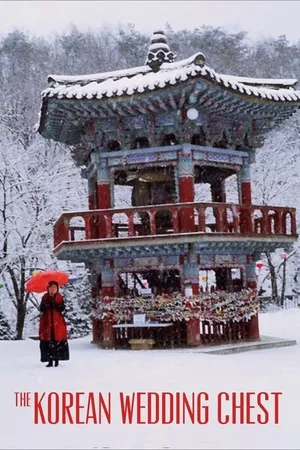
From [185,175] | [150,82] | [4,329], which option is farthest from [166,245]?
[4,329]

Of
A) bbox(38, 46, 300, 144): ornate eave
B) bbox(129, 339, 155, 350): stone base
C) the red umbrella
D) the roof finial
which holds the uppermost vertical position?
the roof finial

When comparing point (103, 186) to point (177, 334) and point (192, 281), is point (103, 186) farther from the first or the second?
point (177, 334)

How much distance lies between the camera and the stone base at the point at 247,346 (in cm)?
1359

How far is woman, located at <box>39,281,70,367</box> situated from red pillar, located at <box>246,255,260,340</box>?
19.6ft

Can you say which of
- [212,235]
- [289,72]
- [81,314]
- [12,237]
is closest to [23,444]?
[212,235]

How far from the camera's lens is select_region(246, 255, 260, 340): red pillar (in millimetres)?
Result: 15695

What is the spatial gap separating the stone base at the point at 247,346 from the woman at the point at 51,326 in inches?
141

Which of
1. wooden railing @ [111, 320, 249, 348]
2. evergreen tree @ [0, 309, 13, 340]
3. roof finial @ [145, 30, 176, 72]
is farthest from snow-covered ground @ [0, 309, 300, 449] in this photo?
evergreen tree @ [0, 309, 13, 340]

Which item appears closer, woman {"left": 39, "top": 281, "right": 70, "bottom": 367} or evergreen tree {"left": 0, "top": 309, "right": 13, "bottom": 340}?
woman {"left": 39, "top": 281, "right": 70, "bottom": 367}

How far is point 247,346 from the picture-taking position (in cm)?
1432

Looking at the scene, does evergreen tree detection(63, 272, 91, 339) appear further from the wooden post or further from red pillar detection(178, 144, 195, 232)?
red pillar detection(178, 144, 195, 232)

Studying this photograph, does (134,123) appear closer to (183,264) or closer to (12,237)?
(183,264)

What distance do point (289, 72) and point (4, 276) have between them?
42.1 ft

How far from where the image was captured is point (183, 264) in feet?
48.5
